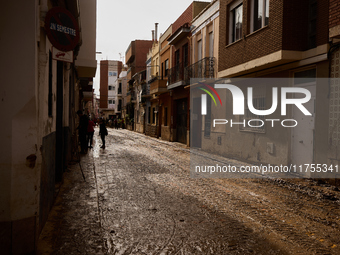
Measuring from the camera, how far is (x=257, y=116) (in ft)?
43.4

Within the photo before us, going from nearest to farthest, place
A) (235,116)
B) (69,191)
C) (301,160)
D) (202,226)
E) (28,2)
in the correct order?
Result: (28,2)
(202,226)
(69,191)
(301,160)
(235,116)

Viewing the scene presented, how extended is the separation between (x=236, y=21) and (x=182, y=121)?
9997 mm

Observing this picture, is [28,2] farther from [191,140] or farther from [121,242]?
[191,140]

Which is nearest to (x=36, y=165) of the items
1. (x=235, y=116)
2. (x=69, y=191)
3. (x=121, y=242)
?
(x=121, y=242)

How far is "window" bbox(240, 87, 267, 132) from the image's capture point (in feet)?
42.2

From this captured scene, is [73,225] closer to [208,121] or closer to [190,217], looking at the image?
[190,217]

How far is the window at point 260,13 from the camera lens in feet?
40.5

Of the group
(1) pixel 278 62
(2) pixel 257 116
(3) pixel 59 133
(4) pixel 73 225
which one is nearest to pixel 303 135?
(1) pixel 278 62

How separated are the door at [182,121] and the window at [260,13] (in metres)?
10.2

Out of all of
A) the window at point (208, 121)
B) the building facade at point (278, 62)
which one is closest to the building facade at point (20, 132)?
the building facade at point (278, 62)

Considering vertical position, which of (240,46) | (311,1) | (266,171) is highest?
(311,1)

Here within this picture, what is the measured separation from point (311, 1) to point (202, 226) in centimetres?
877

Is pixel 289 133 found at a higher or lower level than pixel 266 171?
higher

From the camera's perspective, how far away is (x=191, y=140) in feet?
68.2
